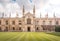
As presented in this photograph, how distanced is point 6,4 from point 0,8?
131 cm

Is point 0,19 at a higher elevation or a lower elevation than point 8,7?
lower

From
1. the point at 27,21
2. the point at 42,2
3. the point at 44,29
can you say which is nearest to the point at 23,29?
the point at 27,21

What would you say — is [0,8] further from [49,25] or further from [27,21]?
[49,25]

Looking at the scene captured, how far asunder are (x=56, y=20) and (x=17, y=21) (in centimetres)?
738

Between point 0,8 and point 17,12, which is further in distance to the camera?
point 17,12

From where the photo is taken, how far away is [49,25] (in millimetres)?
31094

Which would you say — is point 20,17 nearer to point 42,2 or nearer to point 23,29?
point 23,29

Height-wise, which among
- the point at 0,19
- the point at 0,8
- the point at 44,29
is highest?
the point at 0,8

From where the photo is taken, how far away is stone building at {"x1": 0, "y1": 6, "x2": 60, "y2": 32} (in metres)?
30.7

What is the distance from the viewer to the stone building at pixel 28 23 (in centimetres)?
3069

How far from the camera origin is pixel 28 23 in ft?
102

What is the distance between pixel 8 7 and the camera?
30.0 m

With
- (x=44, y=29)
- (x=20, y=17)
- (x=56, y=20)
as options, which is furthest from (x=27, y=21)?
(x=56, y=20)

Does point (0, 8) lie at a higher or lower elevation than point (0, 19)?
higher
